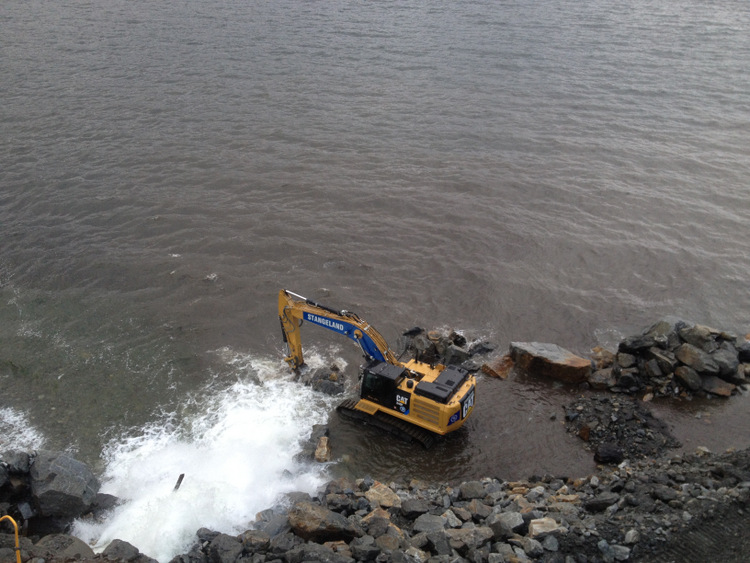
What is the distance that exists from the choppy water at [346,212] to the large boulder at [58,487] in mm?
1365

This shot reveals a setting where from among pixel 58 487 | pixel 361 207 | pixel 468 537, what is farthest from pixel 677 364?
pixel 58 487

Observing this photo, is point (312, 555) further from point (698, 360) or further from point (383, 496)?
point (698, 360)

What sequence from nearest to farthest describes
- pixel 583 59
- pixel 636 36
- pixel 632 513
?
pixel 632 513 < pixel 583 59 < pixel 636 36

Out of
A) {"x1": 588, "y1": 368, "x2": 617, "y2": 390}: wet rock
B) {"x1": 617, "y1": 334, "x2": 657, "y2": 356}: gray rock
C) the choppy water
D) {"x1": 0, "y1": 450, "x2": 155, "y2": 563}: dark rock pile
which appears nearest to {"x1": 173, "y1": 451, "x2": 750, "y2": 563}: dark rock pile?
the choppy water

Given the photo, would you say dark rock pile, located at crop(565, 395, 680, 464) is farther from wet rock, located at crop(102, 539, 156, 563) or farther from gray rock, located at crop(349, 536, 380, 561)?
wet rock, located at crop(102, 539, 156, 563)

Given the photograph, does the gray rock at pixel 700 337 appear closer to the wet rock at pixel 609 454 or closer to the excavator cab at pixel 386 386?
the wet rock at pixel 609 454

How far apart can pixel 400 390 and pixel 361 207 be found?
12.6 metres

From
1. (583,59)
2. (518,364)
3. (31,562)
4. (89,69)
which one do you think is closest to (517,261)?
(518,364)

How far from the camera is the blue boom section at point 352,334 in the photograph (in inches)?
639

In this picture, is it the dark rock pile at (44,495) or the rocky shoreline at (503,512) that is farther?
the dark rock pile at (44,495)

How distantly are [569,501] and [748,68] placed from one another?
3651 centimetres

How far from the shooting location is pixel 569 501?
13.2 metres

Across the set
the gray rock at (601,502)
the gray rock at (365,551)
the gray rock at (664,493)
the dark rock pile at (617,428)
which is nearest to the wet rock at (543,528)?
the gray rock at (601,502)

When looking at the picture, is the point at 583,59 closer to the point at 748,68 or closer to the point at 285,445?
the point at 748,68
